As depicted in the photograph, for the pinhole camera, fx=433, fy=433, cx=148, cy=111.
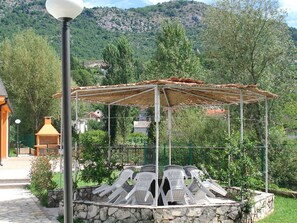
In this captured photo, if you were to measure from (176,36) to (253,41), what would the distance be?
16.4 metres

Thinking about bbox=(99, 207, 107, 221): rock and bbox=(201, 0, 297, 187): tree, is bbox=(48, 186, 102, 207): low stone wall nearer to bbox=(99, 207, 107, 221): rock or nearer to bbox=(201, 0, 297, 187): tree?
bbox=(99, 207, 107, 221): rock

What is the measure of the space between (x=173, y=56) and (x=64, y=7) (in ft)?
95.6

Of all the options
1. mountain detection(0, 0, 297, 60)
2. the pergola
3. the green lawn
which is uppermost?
mountain detection(0, 0, 297, 60)

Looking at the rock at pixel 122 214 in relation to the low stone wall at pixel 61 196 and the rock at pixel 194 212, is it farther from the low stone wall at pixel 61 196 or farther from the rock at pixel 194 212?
the low stone wall at pixel 61 196

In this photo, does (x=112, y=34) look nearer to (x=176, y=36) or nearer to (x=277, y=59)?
(x=176, y=36)

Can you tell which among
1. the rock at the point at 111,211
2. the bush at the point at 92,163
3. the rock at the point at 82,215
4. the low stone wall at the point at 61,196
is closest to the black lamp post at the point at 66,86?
the rock at the point at 111,211

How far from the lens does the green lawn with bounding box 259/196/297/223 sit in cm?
972

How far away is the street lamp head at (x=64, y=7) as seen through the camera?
4637mm

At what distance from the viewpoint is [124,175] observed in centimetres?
1070

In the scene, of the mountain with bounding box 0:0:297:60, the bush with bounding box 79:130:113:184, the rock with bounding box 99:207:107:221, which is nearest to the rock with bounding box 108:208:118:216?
the rock with bounding box 99:207:107:221

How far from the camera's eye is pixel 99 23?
324 ft

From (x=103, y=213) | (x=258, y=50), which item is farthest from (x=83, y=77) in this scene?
(x=103, y=213)

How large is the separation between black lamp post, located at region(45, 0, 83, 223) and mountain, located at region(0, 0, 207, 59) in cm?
6193

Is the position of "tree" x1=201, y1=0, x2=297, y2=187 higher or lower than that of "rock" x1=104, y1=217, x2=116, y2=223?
higher
